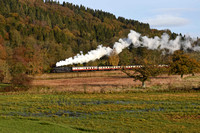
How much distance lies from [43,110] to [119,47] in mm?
49250

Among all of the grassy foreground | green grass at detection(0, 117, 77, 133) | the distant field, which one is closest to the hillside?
the distant field

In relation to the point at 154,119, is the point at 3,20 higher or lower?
higher

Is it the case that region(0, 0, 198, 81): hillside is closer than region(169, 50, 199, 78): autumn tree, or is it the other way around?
region(169, 50, 199, 78): autumn tree

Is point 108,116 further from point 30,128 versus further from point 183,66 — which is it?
point 183,66

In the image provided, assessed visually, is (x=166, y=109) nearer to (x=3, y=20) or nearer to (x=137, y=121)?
(x=137, y=121)

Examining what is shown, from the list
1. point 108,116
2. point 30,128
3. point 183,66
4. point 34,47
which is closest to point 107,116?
point 108,116

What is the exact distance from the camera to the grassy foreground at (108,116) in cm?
1858

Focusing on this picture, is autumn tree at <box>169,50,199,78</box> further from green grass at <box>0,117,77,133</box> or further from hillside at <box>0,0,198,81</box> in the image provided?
green grass at <box>0,117,77,133</box>

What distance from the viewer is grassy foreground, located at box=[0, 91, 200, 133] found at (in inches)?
731

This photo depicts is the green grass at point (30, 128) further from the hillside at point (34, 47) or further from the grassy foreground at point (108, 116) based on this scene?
the hillside at point (34, 47)

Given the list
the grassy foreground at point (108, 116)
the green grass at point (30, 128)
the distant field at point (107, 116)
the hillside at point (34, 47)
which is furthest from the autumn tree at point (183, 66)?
the green grass at point (30, 128)

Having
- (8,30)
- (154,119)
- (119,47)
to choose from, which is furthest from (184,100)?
(8,30)

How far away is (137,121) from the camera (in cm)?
2130

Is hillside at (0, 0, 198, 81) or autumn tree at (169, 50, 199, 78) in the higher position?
hillside at (0, 0, 198, 81)
